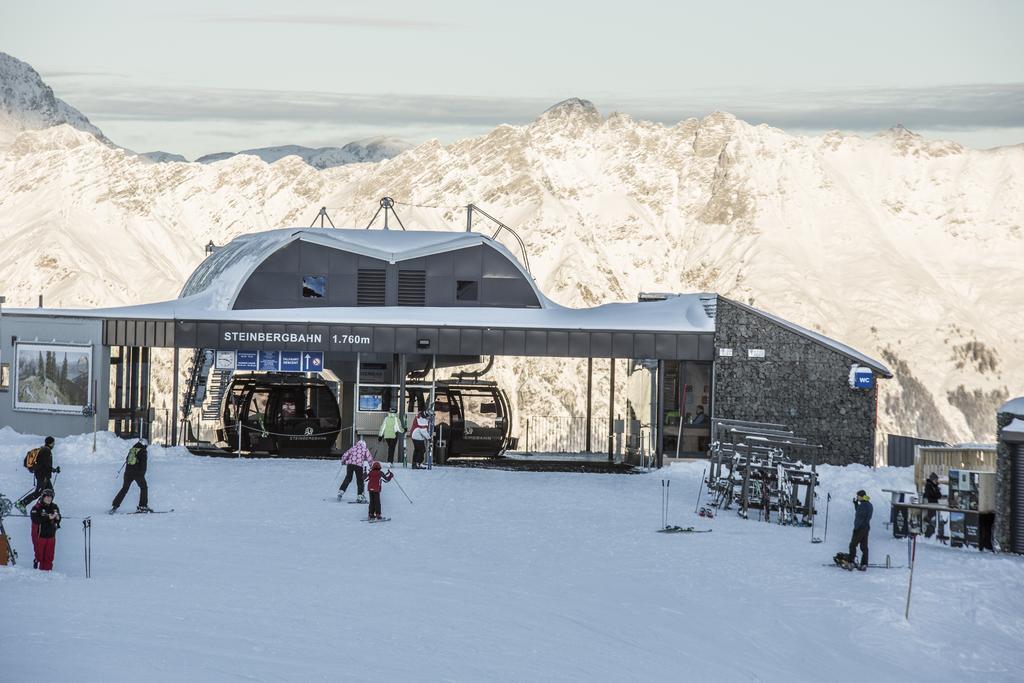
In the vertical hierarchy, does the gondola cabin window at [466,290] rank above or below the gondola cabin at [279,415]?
above

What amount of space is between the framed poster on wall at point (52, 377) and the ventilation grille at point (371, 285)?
8.03 metres

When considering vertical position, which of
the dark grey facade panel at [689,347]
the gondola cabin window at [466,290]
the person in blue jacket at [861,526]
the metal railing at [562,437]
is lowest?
the metal railing at [562,437]

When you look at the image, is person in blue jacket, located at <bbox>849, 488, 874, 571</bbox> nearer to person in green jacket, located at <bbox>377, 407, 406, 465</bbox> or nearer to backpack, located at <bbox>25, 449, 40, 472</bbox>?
backpack, located at <bbox>25, 449, 40, 472</bbox>

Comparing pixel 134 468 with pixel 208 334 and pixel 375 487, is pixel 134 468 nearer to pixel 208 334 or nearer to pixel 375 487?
pixel 375 487

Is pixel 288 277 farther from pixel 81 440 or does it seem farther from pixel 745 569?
pixel 745 569

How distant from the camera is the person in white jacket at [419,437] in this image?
3362 centimetres

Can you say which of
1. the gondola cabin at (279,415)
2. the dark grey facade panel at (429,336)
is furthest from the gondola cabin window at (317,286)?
the dark grey facade panel at (429,336)

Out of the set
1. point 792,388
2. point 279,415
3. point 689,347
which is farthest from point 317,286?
point 792,388

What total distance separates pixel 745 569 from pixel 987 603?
3.46 meters

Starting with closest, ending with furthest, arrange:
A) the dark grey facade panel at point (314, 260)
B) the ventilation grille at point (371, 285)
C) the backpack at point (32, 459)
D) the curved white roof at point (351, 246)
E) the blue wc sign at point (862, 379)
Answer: the backpack at point (32, 459) → the blue wc sign at point (862, 379) → the curved white roof at point (351, 246) → the dark grey facade panel at point (314, 260) → the ventilation grille at point (371, 285)

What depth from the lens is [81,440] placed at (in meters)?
33.6

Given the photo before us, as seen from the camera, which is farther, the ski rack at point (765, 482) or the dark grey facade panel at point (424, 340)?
the dark grey facade panel at point (424, 340)

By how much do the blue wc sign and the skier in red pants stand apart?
73.7 feet

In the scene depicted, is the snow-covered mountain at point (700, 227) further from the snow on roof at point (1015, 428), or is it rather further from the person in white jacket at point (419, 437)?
the snow on roof at point (1015, 428)
